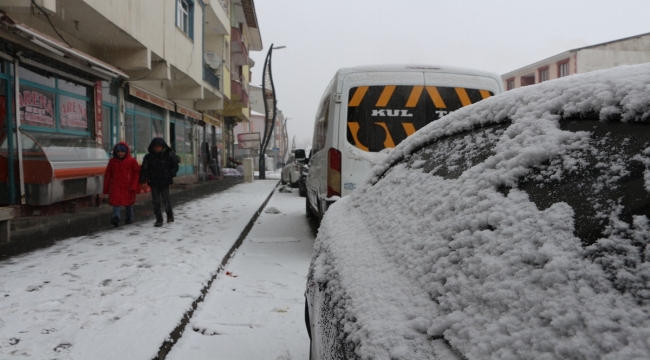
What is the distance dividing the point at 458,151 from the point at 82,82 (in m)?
10.8

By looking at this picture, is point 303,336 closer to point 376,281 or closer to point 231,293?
point 231,293

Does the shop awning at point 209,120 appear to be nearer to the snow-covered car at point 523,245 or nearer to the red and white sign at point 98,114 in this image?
the red and white sign at point 98,114

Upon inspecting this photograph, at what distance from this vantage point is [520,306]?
2.87ft

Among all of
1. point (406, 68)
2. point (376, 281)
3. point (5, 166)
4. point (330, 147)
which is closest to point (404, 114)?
point (406, 68)

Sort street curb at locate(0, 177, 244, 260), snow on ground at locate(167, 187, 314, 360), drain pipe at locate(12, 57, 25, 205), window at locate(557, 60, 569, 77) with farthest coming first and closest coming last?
window at locate(557, 60, 569, 77) → drain pipe at locate(12, 57, 25, 205) → street curb at locate(0, 177, 244, 260) → snow on ground at locate(167, 187, 314, 360)

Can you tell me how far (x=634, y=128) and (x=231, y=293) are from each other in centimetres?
383

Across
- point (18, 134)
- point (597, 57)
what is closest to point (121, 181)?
point (18, 134)

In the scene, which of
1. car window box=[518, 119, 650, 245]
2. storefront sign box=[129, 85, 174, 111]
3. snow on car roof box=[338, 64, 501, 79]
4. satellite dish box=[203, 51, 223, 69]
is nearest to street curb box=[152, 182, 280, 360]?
car window box=[518, 119, 650, 245]

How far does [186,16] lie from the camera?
49.3 ft

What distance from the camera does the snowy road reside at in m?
2.83

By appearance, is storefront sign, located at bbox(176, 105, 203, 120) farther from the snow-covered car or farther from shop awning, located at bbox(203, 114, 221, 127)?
the snow-covered car

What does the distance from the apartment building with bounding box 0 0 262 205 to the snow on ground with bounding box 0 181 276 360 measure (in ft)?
7.78

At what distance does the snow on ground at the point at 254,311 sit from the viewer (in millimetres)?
2973

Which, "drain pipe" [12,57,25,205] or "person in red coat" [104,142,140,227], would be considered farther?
"drain pipe" [12,57,25,205]
